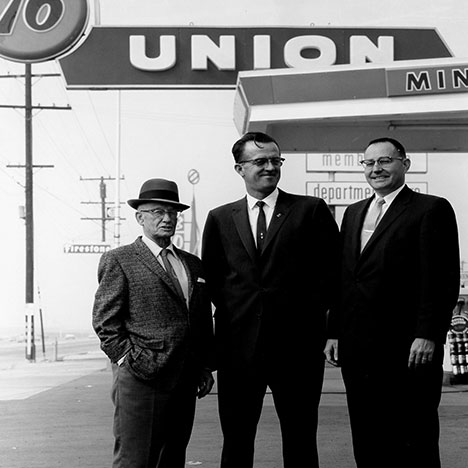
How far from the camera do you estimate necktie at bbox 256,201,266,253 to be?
2.95 metres

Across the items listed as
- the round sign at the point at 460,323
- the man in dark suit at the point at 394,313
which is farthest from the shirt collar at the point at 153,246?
the round sign at the point at 460,323

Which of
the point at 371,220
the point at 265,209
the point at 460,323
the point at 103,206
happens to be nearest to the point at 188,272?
the point at 265,209

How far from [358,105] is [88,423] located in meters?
2.67

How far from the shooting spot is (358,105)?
551 cm

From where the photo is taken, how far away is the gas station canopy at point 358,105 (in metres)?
4.94

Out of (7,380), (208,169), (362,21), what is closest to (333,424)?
(208,169)

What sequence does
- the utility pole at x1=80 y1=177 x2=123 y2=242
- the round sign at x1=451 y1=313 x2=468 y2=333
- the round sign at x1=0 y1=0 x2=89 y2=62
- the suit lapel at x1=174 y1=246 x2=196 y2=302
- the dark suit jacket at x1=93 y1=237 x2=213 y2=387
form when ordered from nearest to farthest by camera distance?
the dark suit jacket at x1=93 y1=237 x2=213 y2=387, the suit lapel at x1=174 y1=246 x2=196 y2=302, the round sign at x1=0 y1=0 x2=89 y2=62, the utility pole at x1=80 y1=177 x2=123 y2=242, the round sign at x1=451 y1=313 x2=468 y2=333

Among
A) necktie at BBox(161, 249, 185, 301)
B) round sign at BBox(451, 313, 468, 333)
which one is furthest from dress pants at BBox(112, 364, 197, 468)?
round sign at BBox(451, 313, 468, 333)

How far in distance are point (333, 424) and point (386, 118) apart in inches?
83.4

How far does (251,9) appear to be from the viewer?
15.5 feet

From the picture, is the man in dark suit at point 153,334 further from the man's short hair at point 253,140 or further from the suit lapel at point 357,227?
the suit lapel at point 357,227

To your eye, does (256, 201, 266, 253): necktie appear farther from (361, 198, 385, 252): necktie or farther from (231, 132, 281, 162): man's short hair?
(361, 198, 385, 252): necktie

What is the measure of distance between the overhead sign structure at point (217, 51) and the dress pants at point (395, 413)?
2.45 m

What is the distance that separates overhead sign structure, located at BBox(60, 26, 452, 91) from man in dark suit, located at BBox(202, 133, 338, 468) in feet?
6.57
